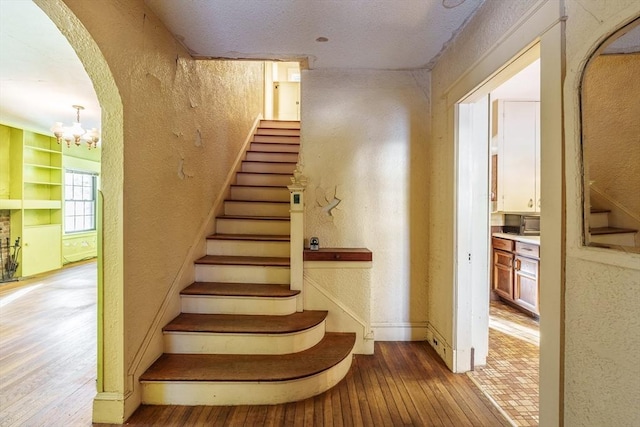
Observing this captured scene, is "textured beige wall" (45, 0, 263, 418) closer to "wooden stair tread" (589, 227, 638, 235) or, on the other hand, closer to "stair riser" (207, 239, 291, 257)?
"stair riser" (207, 239, 291, 257)

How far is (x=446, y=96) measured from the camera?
2369 mm

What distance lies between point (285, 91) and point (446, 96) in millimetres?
4911

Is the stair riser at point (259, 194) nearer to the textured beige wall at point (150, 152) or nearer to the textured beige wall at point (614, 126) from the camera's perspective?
the textured beige wall at point (150, 152)

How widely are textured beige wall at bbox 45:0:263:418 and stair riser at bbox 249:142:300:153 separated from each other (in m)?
1.50

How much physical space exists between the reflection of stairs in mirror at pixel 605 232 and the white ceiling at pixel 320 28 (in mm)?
1463

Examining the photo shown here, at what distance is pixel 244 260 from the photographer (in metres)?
2.71

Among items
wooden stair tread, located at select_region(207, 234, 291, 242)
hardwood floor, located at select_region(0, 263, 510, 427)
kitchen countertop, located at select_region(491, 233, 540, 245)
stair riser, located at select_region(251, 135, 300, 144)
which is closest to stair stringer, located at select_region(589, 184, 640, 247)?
hardwood floor, located at select_region(0, 263, 510, 427)

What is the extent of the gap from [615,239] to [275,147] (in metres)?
3.96

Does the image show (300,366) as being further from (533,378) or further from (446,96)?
(446,96)

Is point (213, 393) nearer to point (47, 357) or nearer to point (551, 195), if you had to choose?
point (47, 357)

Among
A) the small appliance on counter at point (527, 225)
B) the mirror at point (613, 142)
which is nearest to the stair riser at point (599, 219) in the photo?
the mirror at point (613, 142)

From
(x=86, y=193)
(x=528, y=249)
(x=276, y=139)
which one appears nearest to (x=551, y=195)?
(x=528, y=249)

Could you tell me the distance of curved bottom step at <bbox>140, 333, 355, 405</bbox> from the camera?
1834 mm

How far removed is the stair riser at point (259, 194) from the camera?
3623 mm
